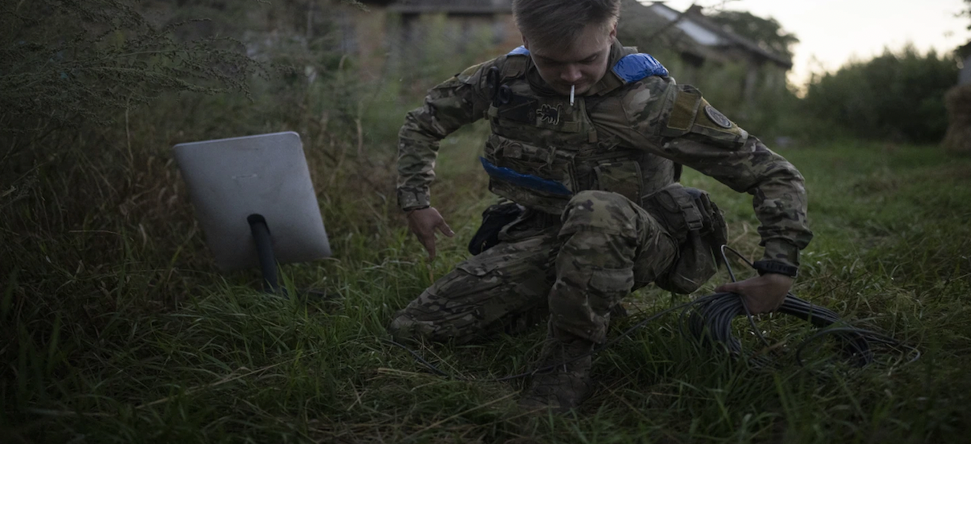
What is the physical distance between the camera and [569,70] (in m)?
2.24

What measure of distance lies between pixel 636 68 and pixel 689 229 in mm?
596

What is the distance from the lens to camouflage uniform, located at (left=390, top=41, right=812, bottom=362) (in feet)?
7.04

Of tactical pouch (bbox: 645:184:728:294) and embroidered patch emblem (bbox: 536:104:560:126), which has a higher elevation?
embroidered patch emblem (bbox: 536:104:560:126)

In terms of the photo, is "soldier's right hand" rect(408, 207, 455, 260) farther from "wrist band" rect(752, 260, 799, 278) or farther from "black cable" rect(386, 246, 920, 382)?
"wrist band" rect(752, 260, 799, 278)

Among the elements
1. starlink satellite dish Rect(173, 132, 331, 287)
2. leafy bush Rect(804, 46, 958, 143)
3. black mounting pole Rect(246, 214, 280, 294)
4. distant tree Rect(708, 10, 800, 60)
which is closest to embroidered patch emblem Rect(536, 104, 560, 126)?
starlink satellite dish Rect(173, 132, 331, 287)

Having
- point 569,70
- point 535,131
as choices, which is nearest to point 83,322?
point 535,131

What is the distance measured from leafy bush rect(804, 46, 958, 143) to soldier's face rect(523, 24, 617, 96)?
9596mm

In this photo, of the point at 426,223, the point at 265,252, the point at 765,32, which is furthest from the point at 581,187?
the point at 765,32

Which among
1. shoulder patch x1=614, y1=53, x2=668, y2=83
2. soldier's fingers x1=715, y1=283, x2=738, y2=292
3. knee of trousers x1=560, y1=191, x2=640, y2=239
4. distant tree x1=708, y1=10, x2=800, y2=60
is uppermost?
distant tree x1=708, y1=10, x2=800, y2=60

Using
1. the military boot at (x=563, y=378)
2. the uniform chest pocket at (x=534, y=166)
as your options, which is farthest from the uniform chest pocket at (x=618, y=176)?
the military boot at (x=563, y=378)

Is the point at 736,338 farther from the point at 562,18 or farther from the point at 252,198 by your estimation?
the point at 252,198
